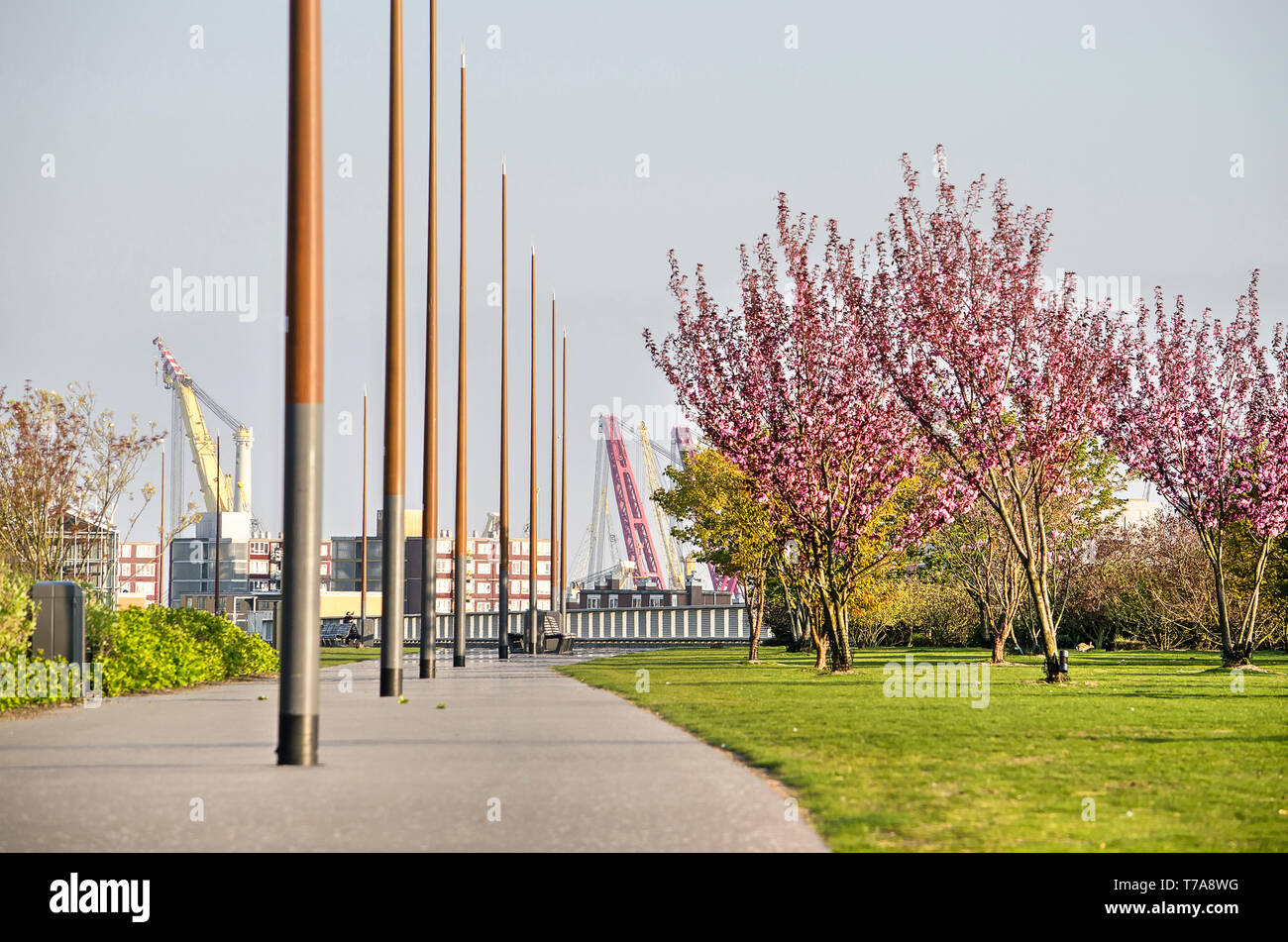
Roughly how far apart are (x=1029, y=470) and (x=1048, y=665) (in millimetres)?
4636

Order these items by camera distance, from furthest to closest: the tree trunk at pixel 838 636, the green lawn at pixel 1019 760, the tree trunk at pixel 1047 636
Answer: the tree trunk at pixel 838 636, the tree trunk at pixel 1047 636, the green lawn at pixel 1019 760

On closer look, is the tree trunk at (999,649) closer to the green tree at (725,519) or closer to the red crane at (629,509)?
the green tree at (725,519)

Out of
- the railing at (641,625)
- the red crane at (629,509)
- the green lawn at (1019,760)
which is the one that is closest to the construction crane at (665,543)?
the red crane at (629,509)

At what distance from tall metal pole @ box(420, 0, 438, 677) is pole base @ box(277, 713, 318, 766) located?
1380cm

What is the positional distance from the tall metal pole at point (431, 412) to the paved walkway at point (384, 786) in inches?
358

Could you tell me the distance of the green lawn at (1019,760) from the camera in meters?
8.27

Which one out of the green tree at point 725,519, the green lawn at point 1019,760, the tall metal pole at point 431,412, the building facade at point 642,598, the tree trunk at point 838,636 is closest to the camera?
the green lawn at point 1019,760

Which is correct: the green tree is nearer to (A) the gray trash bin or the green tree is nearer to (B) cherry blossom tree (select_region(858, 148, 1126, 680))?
(B) cherry blossom tree (select_region(858, 148, 1126, 680))

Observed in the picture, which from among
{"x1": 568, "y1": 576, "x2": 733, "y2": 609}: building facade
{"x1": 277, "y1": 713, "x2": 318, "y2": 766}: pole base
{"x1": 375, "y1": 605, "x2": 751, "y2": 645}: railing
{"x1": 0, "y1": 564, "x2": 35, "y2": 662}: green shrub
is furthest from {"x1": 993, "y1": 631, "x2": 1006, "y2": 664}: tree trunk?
{"x1": 568, "y1": 576, "x2": 733, "y2": 609}: building facade

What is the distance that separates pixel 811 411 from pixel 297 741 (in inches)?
781

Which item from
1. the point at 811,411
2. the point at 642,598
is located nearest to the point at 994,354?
the point at 811,411

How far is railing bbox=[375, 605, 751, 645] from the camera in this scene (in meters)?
71.9
